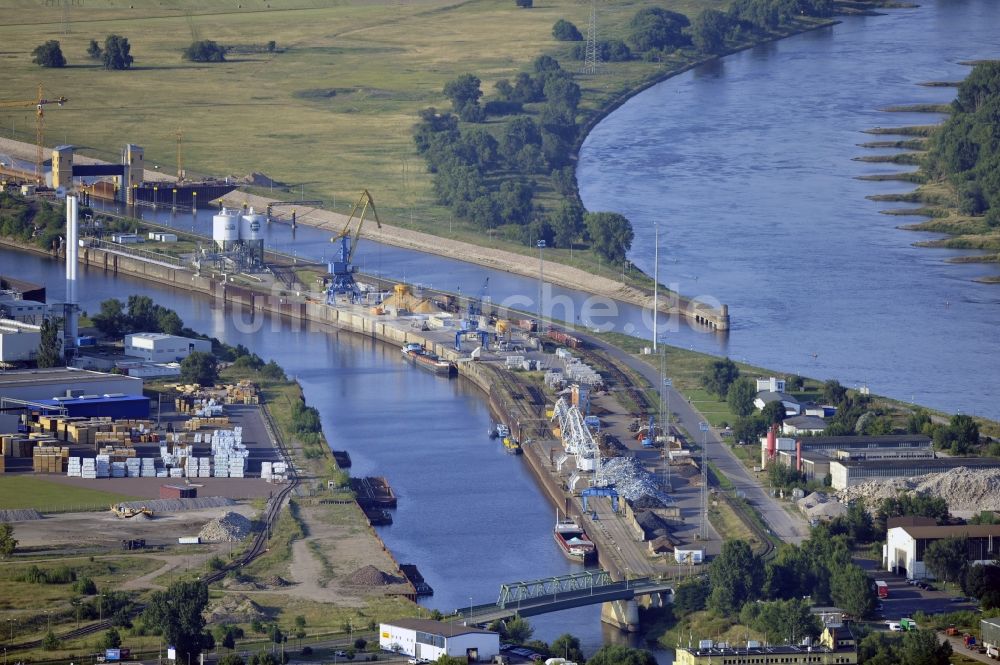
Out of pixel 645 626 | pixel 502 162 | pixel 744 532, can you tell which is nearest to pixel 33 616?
pixel 645 626

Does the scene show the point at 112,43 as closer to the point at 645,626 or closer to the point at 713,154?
the point at 713,154

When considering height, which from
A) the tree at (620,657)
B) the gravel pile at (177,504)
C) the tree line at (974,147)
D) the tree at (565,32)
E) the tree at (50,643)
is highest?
the tree at (565,32)

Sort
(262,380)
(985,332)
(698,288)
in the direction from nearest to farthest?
(262,380) → (985,332) → (698,288)

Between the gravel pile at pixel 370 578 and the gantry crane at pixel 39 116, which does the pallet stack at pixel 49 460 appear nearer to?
the gravel pile at pixel 370 578

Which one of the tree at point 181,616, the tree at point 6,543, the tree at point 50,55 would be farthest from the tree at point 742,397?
the tree at point 50,55

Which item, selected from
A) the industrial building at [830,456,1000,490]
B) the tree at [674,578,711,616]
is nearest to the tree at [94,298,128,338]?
the industrial building at [830,456,1000,490]

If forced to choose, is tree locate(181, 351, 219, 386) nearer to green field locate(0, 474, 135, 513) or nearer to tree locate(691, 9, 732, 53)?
green field locate(0, 474, 135, 513)

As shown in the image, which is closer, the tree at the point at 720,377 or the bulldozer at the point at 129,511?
the bulldozer at the point at 129,511

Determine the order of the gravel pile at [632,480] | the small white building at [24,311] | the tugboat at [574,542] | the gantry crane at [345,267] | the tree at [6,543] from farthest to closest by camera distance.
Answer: the gantry crane at [345,267]
the small white building at [24,311]
the gravel pile at [632,480]
the tugboat at [574,542]
the tree at [6,543]

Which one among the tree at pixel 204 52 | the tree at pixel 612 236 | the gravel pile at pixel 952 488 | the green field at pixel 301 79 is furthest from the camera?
the tree at pixel 204 52
